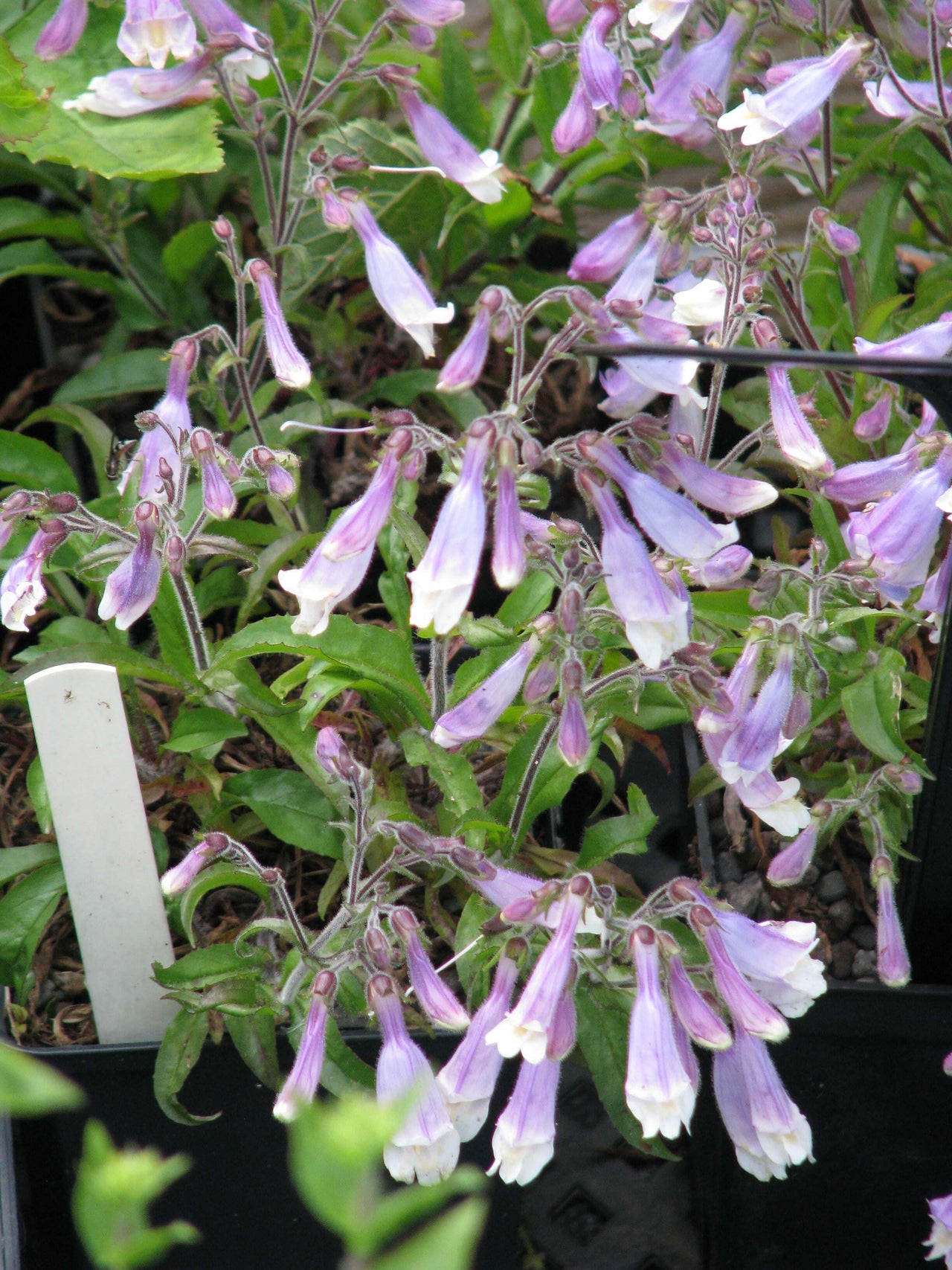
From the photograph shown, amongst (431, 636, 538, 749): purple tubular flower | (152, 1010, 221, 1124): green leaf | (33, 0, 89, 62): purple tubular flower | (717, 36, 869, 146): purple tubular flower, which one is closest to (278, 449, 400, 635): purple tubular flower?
(431, 636, 538, 749): purple tubular flower

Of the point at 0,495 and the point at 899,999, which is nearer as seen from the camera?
the point at 899,999

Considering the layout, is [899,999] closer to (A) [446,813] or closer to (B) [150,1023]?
(A) [446,813]

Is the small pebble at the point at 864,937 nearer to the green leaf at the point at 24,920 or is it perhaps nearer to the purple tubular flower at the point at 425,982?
the purple tubular flower at the point at 425,982

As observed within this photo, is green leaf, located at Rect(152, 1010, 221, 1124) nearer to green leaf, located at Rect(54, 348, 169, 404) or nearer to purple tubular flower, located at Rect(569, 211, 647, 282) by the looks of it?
purple tubular flower, located at Rect(569, 211, 647, 282)

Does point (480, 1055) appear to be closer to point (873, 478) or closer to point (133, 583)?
point (133, 583)

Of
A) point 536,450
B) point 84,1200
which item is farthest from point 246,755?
point 84,1200

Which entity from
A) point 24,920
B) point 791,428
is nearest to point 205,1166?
point 24,920
